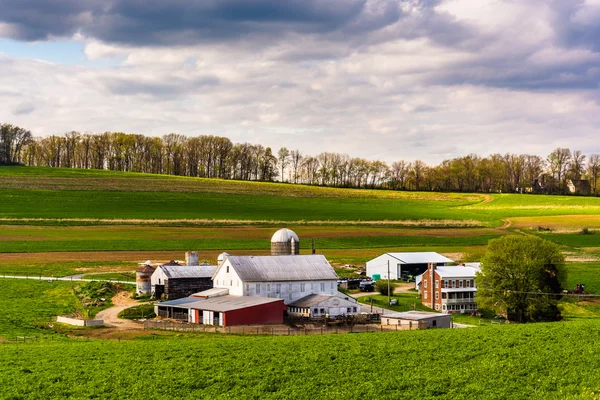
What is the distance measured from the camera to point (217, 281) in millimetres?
64188

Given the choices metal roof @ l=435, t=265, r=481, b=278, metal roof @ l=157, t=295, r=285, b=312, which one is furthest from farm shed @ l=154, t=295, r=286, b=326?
metal roof @ l=435, t=265, r=481, b=278

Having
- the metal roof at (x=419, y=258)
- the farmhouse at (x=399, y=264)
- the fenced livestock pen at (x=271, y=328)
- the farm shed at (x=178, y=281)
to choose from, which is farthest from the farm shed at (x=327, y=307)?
the metal roof at (x=419, y=258)

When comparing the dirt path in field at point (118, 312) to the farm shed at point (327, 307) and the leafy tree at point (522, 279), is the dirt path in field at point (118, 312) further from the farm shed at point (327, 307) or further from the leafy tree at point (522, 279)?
the leafy tree at point (522, 279)

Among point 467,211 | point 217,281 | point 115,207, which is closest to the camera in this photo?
point 217,281

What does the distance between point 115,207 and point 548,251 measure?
8195cm

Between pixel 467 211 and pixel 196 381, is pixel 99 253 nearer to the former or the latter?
pixel 196 381

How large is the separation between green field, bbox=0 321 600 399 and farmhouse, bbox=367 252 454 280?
45.8 metres

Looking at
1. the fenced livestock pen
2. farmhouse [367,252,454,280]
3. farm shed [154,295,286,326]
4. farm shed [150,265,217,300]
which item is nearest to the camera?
the fenced livestock pen

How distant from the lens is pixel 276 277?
6128 centimetres

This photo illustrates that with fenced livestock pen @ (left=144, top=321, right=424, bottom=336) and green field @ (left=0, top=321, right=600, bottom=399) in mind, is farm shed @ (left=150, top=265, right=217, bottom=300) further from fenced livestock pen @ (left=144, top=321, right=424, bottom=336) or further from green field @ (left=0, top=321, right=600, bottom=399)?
green field @ (left=0, top=321, right=600, bottom=399)

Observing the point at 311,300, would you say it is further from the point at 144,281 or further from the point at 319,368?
the point at 319,368

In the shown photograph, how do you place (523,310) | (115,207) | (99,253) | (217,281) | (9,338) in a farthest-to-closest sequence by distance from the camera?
(115,207)
(99,253)
(217,281)
(523,310)
(9,338)

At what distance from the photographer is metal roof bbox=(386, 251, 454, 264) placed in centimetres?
8244

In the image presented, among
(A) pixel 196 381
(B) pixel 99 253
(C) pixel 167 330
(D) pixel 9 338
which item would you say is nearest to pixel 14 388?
(A) pixel 196 381
